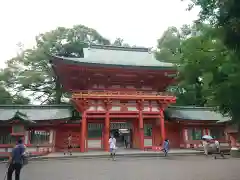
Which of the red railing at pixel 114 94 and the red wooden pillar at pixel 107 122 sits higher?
the red railing at pixel 114 94

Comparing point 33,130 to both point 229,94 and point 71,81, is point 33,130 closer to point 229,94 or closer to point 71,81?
point 71,81

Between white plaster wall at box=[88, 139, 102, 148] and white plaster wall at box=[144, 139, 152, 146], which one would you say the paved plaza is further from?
white plaster wall at box=[144, 139, 152, 146]

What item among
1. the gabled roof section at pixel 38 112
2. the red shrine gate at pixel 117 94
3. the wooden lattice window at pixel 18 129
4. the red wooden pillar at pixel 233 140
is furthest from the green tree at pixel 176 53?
the wooden lattice window at pixel 18 129

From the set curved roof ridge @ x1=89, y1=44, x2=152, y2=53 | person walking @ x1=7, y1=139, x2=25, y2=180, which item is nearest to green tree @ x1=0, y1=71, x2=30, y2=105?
curved roof ridge @ x1=89, y1=44, x2=152, y2=53

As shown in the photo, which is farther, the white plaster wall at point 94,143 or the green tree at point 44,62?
the green tree at point 44,62

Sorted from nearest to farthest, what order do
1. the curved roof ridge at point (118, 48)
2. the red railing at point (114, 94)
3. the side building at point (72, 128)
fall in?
1. the side building at point (72, 128)
2. the red railing at point (114, 94)
3. the curved roof ridge at point (118, 48)

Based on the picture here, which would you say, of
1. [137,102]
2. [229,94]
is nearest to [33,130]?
[137,102]

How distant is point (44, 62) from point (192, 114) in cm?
2300

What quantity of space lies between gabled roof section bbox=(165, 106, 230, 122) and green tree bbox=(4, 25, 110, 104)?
17.1 metres

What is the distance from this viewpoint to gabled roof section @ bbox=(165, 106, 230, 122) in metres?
23.6

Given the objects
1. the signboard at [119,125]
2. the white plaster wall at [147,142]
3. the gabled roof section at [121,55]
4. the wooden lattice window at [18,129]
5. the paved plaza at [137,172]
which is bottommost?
the paved plaza at [137,172]

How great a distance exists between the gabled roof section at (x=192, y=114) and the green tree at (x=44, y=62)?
17.1 m

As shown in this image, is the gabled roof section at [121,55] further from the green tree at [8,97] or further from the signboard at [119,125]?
the green tree at [8,97]

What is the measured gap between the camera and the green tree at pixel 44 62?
110 feet
